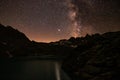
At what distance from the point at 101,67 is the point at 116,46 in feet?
25.2

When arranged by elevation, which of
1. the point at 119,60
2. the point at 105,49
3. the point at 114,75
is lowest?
the point at 114,75

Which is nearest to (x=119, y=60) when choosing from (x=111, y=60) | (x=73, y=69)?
(x=111, y=60)

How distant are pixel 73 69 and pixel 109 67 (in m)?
11.1

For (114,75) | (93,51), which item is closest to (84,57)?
(93,51)

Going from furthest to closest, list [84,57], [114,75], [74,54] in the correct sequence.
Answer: [74,54] < [84,57] < [114,75]

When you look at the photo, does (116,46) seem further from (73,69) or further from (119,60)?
(73,69)

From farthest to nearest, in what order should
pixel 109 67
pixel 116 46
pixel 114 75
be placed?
pixel 116 46 < pixel 109 67 < pixel 114 75

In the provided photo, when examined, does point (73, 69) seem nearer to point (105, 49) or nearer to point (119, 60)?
point (105, 49)

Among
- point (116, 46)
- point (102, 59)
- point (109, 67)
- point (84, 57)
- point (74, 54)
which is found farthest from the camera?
point (74, 54)

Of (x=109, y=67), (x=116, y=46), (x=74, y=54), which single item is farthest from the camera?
(x=74, y=54)

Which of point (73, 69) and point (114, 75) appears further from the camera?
point (73, 69)

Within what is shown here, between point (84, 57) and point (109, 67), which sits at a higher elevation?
point (84, 57)

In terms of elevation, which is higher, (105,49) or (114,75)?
(105,49)

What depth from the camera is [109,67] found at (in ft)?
104
